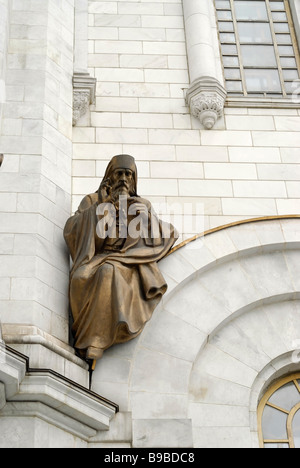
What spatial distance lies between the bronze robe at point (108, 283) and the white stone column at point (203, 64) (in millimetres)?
2933

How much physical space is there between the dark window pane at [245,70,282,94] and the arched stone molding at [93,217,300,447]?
10.9 ft

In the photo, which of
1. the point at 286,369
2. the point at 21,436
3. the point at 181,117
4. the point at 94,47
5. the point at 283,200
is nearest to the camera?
the point at 21,436

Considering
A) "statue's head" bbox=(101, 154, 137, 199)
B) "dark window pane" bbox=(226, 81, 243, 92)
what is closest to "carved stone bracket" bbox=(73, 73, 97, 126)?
"statue's head" bbox=(101, 154, 137, 199)

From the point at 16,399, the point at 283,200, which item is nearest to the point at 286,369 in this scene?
A: the point at 283,200

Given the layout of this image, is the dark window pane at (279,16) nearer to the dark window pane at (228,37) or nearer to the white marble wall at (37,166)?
the dark window pane at (228,37)

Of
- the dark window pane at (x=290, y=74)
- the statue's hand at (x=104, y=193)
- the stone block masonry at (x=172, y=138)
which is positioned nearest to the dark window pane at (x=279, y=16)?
the dark window pane at (x=290, y=74)

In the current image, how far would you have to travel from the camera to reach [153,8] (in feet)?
51.6

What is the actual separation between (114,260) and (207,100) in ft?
12.9

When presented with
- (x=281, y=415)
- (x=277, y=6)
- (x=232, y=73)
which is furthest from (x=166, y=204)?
(x=277, y=6)

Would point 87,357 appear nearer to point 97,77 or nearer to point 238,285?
point 238,285

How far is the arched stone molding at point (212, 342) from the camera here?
1061cm

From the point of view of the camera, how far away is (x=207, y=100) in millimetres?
13953

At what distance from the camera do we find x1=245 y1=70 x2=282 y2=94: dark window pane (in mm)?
15086

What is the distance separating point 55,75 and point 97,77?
88 centimetres
